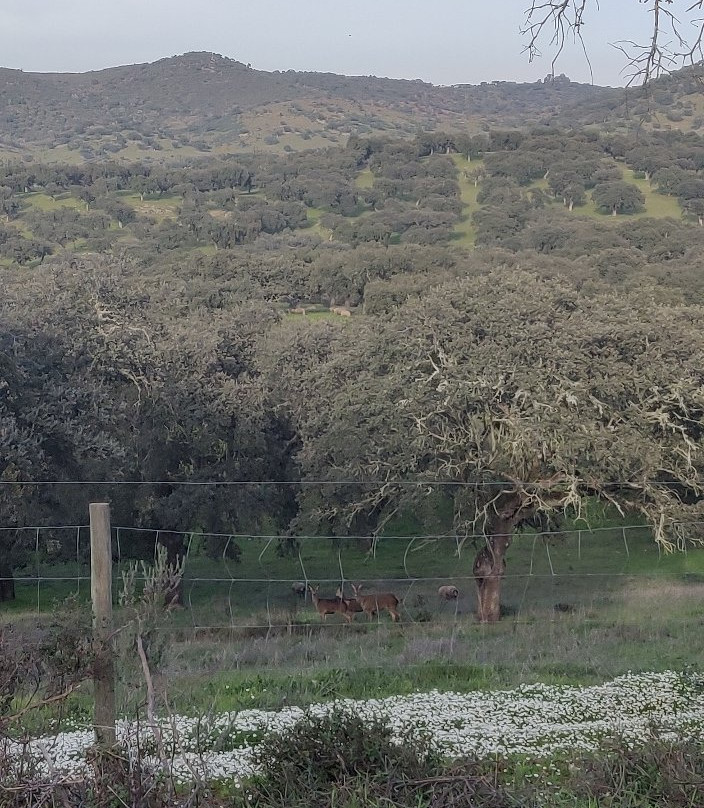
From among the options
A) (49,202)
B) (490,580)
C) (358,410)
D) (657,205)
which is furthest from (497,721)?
(49,202)

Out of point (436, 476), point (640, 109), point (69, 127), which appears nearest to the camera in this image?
point (640, 109)

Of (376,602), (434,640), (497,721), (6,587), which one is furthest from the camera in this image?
(6,587)

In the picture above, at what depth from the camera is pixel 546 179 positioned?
283ft

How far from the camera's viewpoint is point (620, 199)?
7238 centimetres

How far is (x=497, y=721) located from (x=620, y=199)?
234ft

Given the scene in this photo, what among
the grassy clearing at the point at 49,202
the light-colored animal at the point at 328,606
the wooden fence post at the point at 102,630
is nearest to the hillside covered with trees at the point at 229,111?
the grassy clearing at the point at 49,202

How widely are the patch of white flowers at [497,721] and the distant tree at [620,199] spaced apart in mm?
69512

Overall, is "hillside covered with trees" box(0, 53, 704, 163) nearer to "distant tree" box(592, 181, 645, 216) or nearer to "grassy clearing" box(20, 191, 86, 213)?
"grassy clearing" box(20, 191, 86, 213)

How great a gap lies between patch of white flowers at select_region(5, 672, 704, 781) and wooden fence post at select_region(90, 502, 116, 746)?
0.17 metres

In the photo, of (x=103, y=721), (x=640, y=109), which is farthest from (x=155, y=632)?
(x=640, y=109)

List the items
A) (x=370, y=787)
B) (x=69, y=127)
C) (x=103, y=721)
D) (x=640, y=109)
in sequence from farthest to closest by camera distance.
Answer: (x=69, y=127)
(x=103, y=721)
(x=640, y=109)
(x=370, y=787)

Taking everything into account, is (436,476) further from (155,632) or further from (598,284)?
(598,284)

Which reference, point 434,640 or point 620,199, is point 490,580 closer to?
point 434,640

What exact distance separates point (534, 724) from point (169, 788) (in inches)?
123
